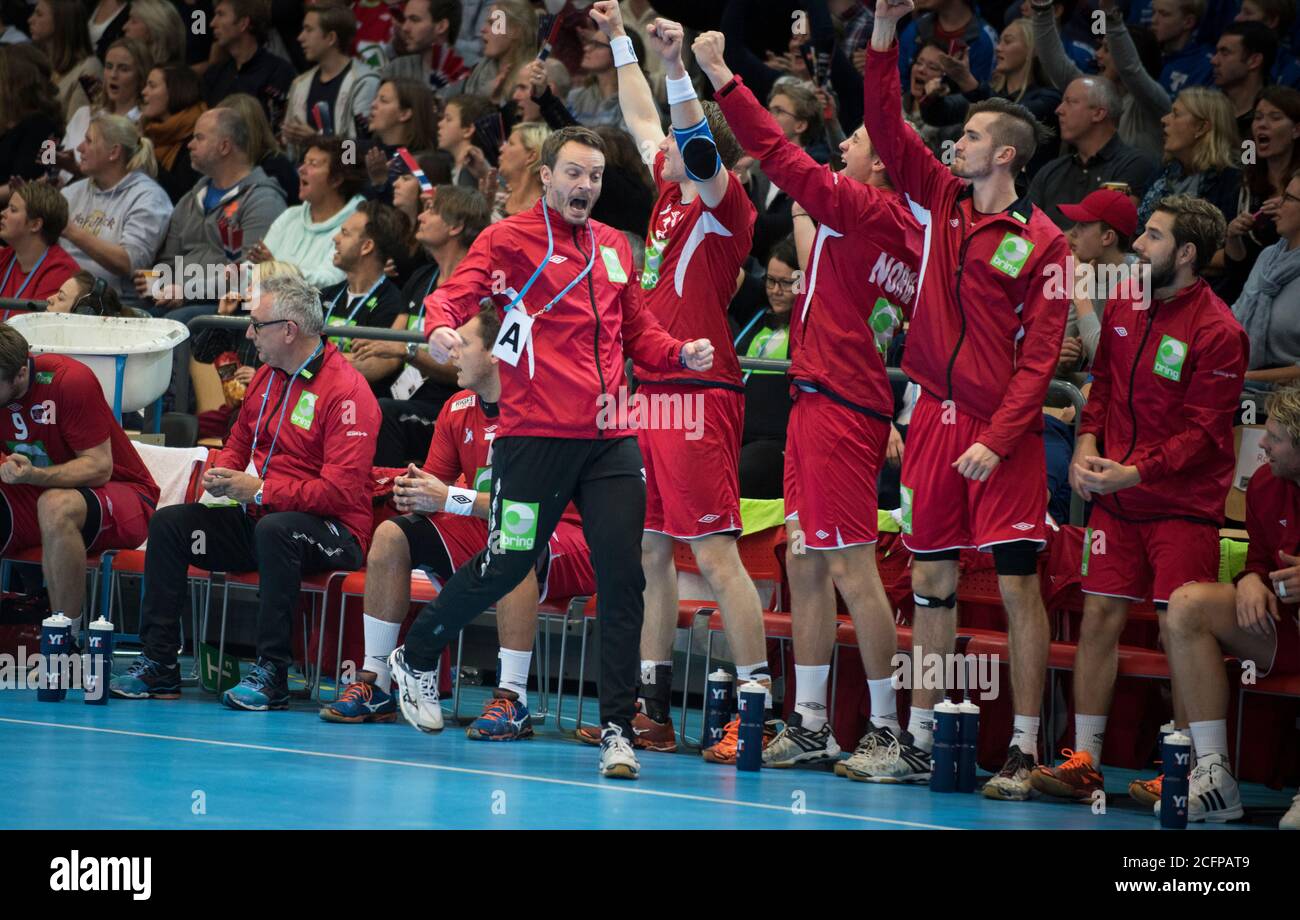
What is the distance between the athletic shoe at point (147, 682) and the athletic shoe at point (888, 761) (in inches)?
115

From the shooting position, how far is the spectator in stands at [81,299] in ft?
29.3

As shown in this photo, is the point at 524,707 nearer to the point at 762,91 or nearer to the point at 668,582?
the point at 668,582

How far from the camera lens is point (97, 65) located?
1305 centimetres

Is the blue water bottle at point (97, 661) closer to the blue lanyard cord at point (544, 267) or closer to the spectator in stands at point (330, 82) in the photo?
the blue lanyard cord at point (544, 267)

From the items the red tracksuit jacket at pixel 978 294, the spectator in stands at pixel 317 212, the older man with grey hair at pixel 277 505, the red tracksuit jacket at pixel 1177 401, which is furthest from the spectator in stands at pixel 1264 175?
the spectator in stands at pixel 317 212

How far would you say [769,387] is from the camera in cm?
820

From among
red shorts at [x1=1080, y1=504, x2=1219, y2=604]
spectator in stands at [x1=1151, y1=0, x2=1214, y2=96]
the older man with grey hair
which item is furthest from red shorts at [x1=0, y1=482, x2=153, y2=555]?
spectator in stands at [x1=1151, y1=0, x2=1214, y2=96]

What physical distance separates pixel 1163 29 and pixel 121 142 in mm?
6235

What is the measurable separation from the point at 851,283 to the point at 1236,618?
1753 millimetres

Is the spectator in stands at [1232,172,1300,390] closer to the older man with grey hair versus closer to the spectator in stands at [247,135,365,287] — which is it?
the older man with grey hair

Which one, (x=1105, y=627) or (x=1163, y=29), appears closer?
(x=1105, y=627)

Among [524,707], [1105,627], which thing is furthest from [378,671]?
[1105,627]

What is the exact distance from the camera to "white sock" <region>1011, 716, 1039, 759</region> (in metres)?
6.02
